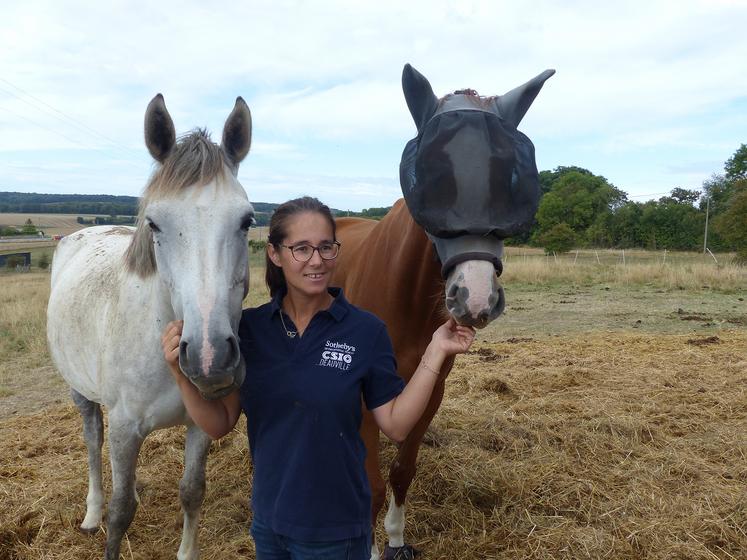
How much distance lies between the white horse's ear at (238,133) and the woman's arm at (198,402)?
0.81 metres

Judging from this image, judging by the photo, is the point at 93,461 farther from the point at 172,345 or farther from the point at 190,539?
the point at 172,345

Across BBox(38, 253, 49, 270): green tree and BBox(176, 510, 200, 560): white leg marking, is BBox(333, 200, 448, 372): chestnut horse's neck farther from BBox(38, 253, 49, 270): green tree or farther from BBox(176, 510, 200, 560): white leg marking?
BBox(38, 253, 49, 270): green tree

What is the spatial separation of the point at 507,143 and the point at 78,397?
3400 millimetres

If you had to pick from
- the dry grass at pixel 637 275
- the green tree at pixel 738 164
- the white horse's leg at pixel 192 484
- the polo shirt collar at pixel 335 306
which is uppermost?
the green tree at pixel 738 164

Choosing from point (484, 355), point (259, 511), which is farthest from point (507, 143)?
point (484, 355)

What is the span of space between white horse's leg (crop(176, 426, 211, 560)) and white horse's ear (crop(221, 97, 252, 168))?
143cm

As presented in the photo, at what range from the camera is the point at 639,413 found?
4672 mm

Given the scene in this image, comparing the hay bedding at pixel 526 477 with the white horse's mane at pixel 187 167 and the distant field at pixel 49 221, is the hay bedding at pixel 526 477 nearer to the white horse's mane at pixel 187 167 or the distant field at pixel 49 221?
the white horse's mane at pixel 187 167

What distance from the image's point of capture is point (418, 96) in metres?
1.92

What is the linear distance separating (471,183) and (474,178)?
0.06 feet

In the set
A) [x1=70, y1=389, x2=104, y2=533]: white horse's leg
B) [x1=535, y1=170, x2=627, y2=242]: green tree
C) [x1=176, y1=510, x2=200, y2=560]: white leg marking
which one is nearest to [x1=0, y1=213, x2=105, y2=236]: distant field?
[x1=70, y1=389, x2=104, y2=533]: white horse's leg

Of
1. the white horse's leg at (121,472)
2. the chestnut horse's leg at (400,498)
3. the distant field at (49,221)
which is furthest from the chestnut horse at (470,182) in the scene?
the distant field at (49,221)

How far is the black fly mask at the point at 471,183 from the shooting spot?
5.34ft

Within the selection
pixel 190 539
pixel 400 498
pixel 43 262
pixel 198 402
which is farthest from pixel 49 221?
pixel 198 402
